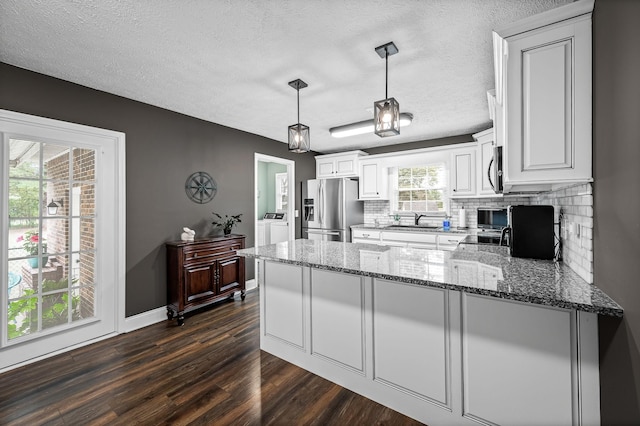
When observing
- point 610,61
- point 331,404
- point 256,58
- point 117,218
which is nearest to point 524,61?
point 610,61

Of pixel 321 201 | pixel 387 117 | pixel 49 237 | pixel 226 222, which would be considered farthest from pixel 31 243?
pixel 321 201

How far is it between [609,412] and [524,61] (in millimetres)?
1621

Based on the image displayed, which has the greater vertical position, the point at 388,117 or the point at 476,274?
the point at 388,117

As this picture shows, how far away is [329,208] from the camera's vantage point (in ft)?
17.4

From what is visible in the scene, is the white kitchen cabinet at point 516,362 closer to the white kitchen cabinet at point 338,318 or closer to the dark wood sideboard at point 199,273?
the white kitchen cabinet at point 338,318

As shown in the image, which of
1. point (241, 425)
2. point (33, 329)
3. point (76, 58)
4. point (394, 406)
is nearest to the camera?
point (241, 425)

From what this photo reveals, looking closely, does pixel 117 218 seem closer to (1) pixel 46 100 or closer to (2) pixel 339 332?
(1) pixel 46 100

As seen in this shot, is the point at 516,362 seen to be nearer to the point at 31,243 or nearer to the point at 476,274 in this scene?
the point at 476,274

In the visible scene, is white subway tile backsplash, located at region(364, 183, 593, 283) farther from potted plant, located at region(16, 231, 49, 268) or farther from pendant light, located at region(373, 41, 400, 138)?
potted plant, located at region(16, 231, 49, 268)

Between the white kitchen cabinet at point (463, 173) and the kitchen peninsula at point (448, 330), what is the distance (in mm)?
2493

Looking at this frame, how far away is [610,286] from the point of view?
3.78ft

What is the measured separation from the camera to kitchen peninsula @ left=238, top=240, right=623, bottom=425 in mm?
1296

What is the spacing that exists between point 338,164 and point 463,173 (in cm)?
220

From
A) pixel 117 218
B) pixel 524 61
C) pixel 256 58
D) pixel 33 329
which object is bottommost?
pixel 33 329
